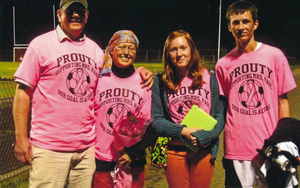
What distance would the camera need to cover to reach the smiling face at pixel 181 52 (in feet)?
9.62

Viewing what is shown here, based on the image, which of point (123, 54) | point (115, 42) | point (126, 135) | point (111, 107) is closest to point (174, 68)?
point (123, 54)

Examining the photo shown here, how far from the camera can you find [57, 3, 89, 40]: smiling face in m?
2.81

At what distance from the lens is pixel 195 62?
3016 mm

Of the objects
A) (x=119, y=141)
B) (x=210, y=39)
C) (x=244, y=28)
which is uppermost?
(x=210, y=39)

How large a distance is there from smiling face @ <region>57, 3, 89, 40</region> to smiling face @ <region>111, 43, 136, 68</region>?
0.38 m

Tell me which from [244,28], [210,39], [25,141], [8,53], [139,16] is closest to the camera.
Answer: [25,141]

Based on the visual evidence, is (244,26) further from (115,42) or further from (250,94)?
(115,42)

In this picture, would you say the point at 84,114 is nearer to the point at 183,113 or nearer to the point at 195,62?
the point at 183,113

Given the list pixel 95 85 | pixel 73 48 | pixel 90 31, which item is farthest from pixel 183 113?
pixel 90 31

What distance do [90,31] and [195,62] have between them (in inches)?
2036

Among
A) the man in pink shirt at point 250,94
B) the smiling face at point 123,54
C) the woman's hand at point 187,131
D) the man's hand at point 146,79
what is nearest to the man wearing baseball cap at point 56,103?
the smiling face at point 123,54

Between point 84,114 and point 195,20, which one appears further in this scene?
point 195,20

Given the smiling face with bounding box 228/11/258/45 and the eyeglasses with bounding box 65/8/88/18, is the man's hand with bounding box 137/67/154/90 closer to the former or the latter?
the eyeglasses with bounding box 65/8/88/18

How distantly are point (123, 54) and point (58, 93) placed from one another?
2.28ft
